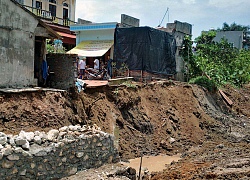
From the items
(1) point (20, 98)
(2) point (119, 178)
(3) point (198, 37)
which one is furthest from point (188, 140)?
(3) point (198, 37)

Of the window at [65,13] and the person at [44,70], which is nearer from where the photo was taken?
the person at [44,70]

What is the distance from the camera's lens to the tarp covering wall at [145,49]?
757 inches

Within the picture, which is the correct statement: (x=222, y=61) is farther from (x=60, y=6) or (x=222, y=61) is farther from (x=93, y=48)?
(x=60, y=6)

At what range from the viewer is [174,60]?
21188 mm

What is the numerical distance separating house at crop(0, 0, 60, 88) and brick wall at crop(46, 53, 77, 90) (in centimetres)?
80

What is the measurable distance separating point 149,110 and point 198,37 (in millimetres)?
12716

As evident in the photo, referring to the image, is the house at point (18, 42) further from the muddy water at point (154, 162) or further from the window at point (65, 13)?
the window at point (65, 13)

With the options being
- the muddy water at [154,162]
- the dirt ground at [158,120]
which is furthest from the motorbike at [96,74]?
the muddy water at [154,162]

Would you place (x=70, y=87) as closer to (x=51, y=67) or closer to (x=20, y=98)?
(x=51, y=67)

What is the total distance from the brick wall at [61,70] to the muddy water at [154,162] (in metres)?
4.08

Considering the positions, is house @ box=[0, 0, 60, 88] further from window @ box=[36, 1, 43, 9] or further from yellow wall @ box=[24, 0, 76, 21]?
window @ box=[36, 1, 43, 9]

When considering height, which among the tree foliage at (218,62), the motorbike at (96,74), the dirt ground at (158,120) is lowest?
the dirt ground at (158,120)

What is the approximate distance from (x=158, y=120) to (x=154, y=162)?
3207 mm

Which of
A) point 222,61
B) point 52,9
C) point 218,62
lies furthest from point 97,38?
point 222,61
